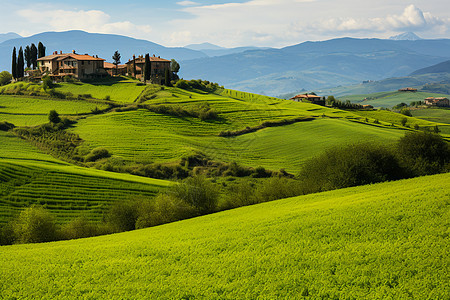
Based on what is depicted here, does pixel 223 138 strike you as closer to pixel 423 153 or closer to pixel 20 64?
pixel 423 153

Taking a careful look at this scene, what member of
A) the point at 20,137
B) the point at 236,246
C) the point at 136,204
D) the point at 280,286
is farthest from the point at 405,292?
the point at 20,137

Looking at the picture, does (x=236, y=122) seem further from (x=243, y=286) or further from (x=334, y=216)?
(x=243, y=286)

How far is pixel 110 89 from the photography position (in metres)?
142

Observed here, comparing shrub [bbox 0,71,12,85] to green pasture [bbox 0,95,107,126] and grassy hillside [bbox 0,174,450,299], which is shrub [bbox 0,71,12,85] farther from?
grassy hillside [bbox 0,174,450,299]

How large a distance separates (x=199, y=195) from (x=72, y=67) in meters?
121

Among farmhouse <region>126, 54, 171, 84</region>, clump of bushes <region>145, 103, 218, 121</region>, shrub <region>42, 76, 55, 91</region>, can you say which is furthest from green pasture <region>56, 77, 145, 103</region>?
farmhouse <region>126, 54, 171, 84</region>

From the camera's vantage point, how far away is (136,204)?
53750 millimetres

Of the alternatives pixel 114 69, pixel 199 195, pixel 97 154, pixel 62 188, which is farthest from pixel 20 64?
pixel 199 195

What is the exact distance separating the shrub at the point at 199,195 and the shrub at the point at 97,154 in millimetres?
34810

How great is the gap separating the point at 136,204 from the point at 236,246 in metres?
29.8

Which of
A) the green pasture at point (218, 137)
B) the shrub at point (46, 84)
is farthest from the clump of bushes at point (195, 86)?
the shrub at point (46, 84)

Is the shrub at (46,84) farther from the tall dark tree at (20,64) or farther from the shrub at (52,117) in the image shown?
the shrub at (52,117)

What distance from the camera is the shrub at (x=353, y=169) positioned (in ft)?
171

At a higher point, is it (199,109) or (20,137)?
(199,109)
